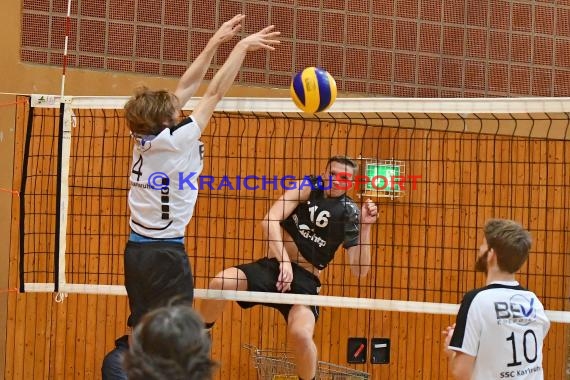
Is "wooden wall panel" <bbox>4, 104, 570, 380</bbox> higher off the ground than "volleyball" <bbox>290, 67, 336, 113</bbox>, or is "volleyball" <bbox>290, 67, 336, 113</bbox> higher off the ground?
"volleyball" <bbox>290, 67, 336, 113</bbox>

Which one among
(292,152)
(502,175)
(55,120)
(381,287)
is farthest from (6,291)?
(502,175)

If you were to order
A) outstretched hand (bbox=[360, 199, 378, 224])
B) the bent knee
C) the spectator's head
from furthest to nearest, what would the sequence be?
the bent knee
outstretched hand (bbox=[360, 199, 378, 224])
the spectator's head

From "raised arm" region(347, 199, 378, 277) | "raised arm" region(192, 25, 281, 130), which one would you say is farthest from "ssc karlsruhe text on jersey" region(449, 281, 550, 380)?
"raised arm" region(347, 199, 378, 277)

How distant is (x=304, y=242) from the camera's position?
23.8ft

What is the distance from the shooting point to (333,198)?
731 centimetres

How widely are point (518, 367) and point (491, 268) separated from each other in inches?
20.2

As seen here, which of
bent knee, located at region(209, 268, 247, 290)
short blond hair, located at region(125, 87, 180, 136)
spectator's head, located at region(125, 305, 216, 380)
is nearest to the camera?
spectator's head, located at region(125, 305, 216, 380)

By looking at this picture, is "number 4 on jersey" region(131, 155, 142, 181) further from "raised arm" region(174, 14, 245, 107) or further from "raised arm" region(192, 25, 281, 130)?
"raised arm" region(174, 14, 245, 107)

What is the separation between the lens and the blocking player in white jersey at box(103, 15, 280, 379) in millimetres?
5465

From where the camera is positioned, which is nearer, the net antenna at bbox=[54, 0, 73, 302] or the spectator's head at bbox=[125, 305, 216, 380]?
the spectator's head at bbox=[125, 305, 216, 380]

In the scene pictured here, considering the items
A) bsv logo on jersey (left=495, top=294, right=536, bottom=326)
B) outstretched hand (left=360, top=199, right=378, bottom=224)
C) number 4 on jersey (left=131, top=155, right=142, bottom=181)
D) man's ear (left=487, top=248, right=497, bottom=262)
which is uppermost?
number 4 on jersey (left=131, top=155, right=142, bottom=181)

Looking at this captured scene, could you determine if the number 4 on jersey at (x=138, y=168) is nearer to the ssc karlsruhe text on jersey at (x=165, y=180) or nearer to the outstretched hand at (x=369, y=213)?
the ssc karlsruhe text on jersey at (x=165, y=180)

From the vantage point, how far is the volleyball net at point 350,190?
9.34m

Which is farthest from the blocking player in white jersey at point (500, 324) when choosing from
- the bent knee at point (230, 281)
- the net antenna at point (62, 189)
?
the net antenna at point (62, 189)
